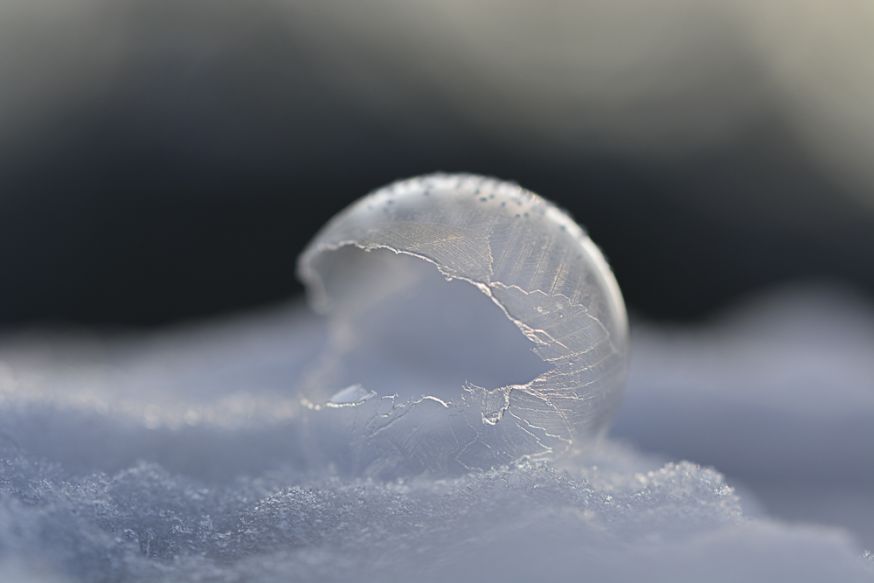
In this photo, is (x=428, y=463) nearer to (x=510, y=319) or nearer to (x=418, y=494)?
(x=418, y=494)

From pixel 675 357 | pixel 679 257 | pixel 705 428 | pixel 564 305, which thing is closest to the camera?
pixel 564 305

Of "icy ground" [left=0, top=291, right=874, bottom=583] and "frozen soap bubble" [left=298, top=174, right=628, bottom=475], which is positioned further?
"frozen soap bubble" [left=298, top=174, right=628, bottom=475]

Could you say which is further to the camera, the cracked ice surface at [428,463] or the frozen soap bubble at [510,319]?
the frozen soap bubble at [510,319]

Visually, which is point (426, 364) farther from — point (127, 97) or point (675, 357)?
point (127, 97)

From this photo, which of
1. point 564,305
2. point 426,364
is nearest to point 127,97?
point 426,364

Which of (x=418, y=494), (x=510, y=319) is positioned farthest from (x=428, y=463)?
(x=510, y=319)

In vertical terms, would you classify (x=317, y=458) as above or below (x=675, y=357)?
below

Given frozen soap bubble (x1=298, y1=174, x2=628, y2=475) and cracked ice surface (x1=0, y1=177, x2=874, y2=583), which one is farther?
frozen soap bubble (x1=298, y1=174, x2=628, y2=475)

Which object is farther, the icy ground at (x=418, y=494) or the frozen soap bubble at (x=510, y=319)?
the frozen soap bubble at (x=510, y=319)
